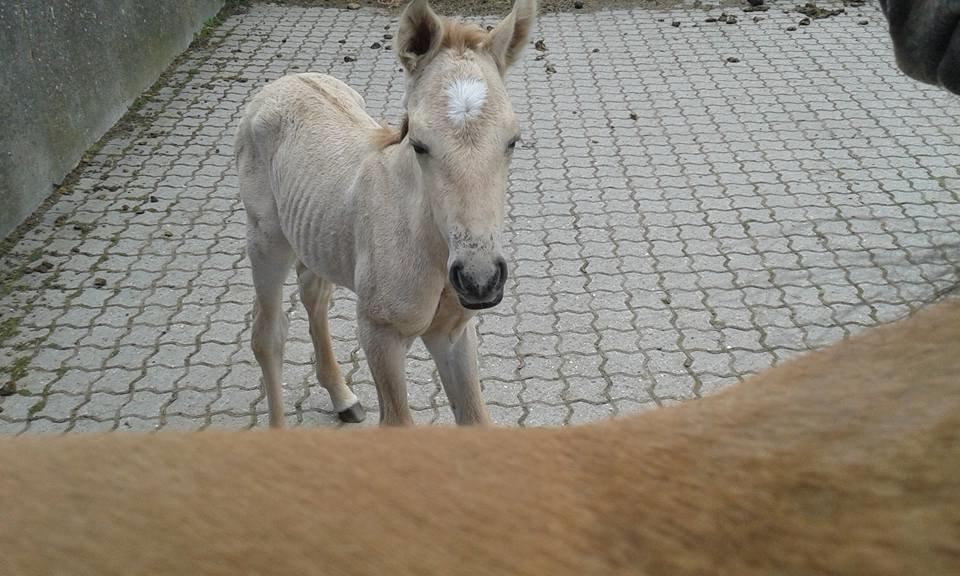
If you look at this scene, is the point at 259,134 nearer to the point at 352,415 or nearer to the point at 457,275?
the point at 352,415

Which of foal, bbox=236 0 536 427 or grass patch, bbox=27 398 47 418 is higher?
foal, bbox=236 0 536 427

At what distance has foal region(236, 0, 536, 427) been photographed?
287cm

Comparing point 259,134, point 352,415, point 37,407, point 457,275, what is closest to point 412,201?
point 457,275

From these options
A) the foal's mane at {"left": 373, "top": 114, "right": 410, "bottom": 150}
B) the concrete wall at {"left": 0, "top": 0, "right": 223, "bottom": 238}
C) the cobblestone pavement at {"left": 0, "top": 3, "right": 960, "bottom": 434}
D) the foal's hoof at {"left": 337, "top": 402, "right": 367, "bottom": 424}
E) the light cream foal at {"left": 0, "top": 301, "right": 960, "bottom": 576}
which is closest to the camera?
the light cream foal at {"left": 0, "top": 301, "right": 960, "bottom": 576}

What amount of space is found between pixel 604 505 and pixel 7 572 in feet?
1.96

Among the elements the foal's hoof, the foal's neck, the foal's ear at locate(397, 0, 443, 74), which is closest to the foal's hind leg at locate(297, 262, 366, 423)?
the foal's hoof

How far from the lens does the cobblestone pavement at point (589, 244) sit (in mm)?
4688

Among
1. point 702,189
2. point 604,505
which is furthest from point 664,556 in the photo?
point 702,189

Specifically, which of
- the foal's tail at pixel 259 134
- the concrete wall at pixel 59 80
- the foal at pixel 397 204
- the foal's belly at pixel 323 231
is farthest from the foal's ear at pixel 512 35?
the concrete wall at pixel 59 80

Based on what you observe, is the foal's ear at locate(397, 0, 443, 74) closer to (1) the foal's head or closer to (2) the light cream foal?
(1) the foal's head

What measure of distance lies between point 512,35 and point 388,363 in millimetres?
1404

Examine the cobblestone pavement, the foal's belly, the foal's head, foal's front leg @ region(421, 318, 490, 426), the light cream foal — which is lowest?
the cobblestone pavement

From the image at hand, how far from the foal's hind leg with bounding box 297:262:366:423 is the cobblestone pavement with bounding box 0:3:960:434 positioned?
0.14 meters

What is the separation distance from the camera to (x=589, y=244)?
20.0 ft
